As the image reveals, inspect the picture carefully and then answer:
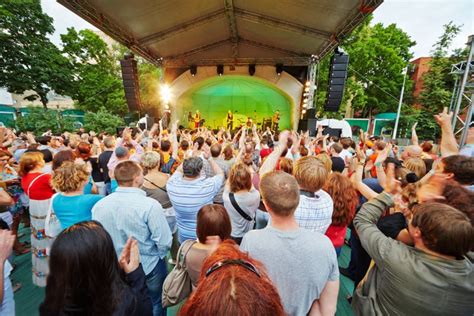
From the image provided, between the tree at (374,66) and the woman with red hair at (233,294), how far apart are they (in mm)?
20116

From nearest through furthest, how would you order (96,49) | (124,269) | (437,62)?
(124,269) < (437,62) < (96,49)

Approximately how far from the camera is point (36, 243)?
2.36 m

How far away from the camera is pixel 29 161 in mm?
2422

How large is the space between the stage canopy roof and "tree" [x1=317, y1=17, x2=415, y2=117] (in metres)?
8.56

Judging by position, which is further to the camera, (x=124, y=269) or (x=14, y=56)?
(x=14, y=56)

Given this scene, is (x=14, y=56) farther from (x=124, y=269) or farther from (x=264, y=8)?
(x=124, y=269)

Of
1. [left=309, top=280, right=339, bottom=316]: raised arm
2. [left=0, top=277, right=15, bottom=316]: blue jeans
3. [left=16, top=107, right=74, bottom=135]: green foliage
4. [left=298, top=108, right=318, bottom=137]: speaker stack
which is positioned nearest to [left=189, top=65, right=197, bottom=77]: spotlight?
[left=298, top=108, right=318, bottom=137]: speaker stack

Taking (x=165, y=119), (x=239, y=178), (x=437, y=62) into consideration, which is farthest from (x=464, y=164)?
(x=437, y=62)

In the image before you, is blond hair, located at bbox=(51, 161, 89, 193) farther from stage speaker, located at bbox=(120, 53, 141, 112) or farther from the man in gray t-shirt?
stage speaker, located at bbox=(120, 53, 141, 112)

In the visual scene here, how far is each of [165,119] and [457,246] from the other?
14.2m

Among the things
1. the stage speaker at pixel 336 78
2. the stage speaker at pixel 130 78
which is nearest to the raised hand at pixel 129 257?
the stage speaker at pixel 336 78

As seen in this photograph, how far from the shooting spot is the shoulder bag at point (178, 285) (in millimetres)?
1293

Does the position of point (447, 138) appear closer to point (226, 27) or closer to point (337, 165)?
point (337, 165)

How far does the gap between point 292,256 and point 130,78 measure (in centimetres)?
1197
